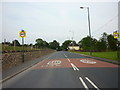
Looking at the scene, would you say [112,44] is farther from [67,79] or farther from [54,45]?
[54,45]

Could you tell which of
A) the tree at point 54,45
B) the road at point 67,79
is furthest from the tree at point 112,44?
the tree at point 54,45

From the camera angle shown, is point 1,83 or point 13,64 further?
point 13,64

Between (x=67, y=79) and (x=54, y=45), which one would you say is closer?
(x=67, y=79)

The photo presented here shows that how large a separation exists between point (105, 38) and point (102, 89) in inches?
3321

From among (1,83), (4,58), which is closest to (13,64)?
(4,58)

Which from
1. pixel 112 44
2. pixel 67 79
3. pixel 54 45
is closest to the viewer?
pixel 67 79

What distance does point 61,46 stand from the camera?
18675 centimetres

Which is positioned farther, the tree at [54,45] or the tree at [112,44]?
the tree at [54,45]

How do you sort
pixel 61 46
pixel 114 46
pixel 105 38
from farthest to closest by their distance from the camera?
1. pixel 61 46
2. pixel 105 38
3. pixel 114 46

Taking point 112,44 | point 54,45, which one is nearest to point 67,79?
point 112,44

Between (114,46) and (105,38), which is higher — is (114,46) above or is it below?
below

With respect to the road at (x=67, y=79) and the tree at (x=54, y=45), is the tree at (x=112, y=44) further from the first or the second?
the tree at (x=54, y=45)

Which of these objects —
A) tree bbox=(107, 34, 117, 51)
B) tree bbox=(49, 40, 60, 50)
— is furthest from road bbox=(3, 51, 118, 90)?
tree bbox=(49, 40, 60, 50)

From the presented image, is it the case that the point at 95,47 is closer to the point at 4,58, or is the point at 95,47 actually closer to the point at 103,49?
the point at 103,49
